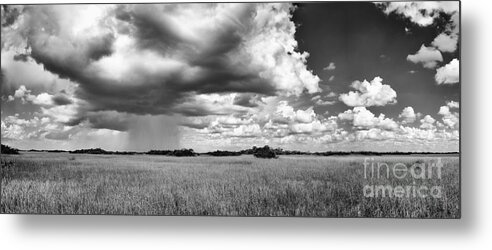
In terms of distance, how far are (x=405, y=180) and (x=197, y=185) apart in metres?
2.01

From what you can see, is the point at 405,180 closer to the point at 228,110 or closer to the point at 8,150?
the point at 228,110

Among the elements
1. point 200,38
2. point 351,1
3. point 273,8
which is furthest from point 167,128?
point 351,1

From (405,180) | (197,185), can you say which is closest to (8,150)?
(197,185)

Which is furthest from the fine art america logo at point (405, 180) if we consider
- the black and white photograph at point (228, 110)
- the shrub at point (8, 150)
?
the shrub at point (8, 150)

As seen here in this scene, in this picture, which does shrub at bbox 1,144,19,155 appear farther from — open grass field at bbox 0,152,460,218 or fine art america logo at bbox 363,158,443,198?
fine art america logo at bbox 363,158,443,198

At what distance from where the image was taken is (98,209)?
5754 mm

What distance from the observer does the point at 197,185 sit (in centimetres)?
579

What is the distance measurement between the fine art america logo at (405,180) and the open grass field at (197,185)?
0.02 meters

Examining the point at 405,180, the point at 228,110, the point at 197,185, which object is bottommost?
the point at 197,185

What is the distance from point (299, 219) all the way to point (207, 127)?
1281 mm

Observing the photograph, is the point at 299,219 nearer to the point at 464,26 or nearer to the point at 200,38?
the point at 200,38

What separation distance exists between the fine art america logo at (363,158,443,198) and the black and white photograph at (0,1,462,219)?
13 mm

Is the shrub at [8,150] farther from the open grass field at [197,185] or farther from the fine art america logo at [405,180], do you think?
the fine art america logo at [405,180]

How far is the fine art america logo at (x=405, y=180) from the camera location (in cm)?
546
